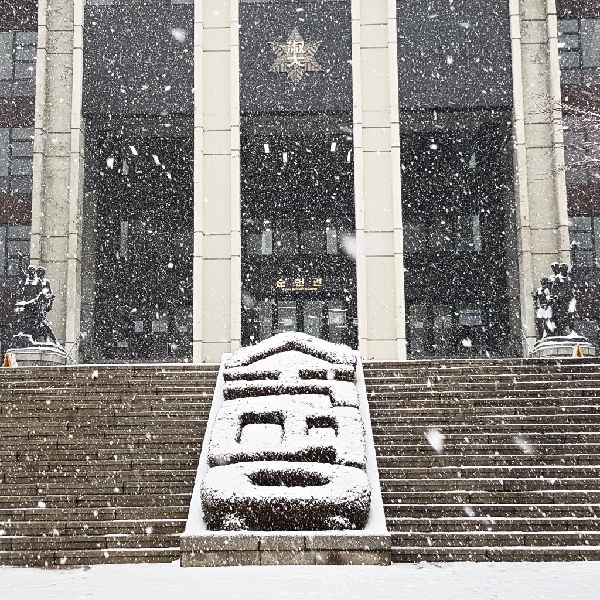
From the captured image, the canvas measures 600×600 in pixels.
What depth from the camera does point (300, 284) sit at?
100 ft

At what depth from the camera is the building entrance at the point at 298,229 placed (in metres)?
30.1

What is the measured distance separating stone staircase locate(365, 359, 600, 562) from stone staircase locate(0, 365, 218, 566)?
3078mm

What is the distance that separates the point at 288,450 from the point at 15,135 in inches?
943

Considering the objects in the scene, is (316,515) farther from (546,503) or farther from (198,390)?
(198,390)

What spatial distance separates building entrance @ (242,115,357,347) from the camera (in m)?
30.1

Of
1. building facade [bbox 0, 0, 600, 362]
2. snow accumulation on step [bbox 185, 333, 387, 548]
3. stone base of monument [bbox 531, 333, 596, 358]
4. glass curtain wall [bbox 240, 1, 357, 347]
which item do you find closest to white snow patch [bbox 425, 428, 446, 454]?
snow accumulation on step [bbox 185, 333, 387, 548]

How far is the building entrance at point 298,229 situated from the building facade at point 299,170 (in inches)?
3.3

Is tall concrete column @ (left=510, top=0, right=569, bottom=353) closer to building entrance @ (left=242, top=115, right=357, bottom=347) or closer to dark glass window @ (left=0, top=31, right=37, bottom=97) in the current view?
building entrance @ (left=242, top=115, right=357, bottom=347)

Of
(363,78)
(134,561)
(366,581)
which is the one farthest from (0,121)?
(366,581)

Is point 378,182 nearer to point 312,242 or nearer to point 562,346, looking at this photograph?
point 312,242

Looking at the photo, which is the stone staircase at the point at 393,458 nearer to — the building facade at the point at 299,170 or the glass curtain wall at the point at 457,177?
the building facade at the point at 299,170

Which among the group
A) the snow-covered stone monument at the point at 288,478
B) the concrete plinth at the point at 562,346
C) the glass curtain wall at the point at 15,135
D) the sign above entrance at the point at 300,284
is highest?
the glass curtain wall at the point at 15,135

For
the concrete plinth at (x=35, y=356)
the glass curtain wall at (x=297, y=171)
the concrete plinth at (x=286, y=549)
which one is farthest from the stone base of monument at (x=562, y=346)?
the concrete plinth at (x=35, y=356)

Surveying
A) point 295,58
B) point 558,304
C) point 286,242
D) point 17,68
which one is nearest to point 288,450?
point 558,304
